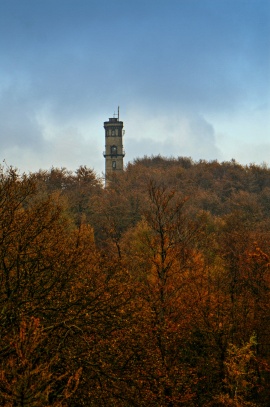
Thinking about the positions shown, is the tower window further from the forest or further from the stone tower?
the forest

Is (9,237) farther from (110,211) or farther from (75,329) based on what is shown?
(110,211)

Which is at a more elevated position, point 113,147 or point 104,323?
point 113,147

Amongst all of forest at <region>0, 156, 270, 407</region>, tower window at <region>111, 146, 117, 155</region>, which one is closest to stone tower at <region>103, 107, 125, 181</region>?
tower window at <region>111, 146, 117, 155</region>

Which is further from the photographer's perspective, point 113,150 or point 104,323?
point 113,150

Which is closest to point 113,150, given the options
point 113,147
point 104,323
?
point 113,147

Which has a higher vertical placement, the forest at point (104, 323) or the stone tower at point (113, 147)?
the stone tower at point (113, 147)

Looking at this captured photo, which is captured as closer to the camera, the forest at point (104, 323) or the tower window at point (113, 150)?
the forest at point (104, 323)

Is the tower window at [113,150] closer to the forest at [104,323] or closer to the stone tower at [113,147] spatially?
the stone tower at [113,147]

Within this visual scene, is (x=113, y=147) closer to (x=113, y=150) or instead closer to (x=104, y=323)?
(x=113, y=150)

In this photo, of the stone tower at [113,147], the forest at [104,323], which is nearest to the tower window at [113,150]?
the stone tower at [113,147]

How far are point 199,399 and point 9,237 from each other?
17249 mm

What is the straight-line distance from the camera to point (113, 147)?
429ft

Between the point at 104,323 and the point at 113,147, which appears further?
the point at 113,147

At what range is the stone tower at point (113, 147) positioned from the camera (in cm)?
12988
